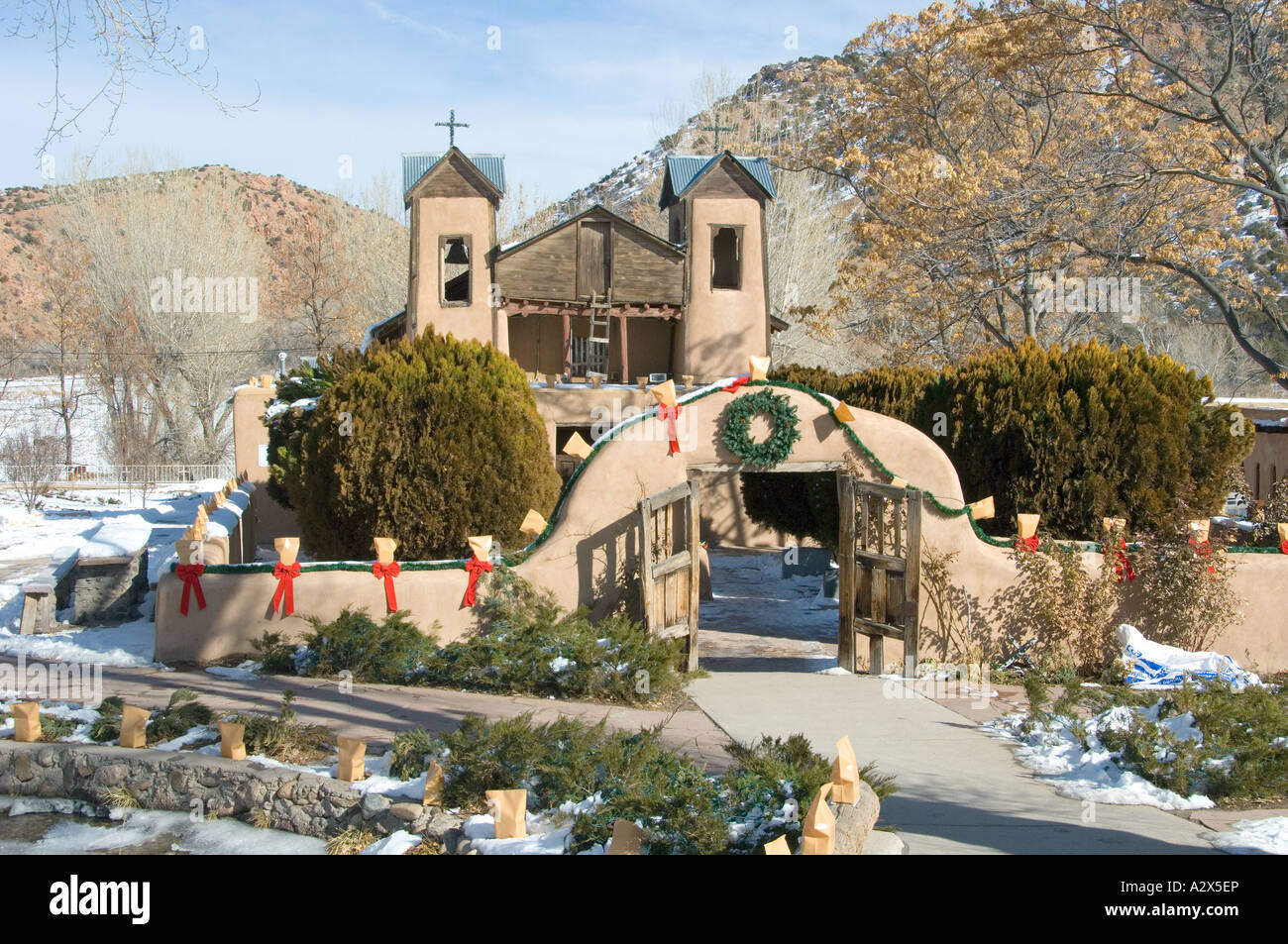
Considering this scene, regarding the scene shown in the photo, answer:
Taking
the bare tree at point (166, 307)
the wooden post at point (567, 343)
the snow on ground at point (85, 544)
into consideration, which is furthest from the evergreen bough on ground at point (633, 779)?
the bare tree at point (166, 307)

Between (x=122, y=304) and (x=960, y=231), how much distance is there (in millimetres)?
36336

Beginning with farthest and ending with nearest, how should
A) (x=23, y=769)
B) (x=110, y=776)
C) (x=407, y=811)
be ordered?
(x=23, y=769) < (x=110, y=776) < (x=407, y=811)

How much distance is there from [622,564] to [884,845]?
5947mm

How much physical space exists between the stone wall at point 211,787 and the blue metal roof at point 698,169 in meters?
18.7

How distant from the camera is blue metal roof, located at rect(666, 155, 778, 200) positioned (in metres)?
23.9

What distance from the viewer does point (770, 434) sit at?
11.8 metres

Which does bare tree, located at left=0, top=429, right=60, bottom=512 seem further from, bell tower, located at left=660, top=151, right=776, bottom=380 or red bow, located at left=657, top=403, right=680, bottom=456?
red bow, located at left=657, top=403, right=680, bottom=456

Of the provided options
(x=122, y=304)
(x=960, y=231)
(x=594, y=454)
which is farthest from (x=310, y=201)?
(x=594, y=454)

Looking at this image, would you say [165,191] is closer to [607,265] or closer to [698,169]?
[607,265]

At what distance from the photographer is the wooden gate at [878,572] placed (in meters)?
11.3

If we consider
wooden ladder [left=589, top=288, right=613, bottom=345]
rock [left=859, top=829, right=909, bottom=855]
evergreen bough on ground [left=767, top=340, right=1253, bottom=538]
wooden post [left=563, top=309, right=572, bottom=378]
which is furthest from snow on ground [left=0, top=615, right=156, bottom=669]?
wooden ladder [left=589, top=288, right=613, bottom=345]

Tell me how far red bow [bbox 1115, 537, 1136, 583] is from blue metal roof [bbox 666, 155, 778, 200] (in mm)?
13923

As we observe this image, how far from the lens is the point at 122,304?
4394cm

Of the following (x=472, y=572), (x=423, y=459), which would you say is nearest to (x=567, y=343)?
(x=423, y=459)
